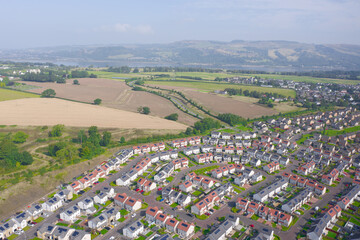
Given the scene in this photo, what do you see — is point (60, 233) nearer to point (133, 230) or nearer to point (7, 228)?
point (7, 228)

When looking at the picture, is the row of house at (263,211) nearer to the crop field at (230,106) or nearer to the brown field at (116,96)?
the brown field at (116,96)

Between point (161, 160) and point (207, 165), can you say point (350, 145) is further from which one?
point (161, 160)

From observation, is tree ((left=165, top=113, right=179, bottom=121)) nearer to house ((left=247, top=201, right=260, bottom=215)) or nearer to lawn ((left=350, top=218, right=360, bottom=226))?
house ((left=247, top=201, right=260, bottom=215))

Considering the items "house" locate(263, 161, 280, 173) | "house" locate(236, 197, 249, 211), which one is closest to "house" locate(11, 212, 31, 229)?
"house" locate(236, 197, 249, 211)

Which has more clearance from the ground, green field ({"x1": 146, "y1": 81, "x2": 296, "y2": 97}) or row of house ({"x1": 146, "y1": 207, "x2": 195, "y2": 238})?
green field ({"x1": 146, "y1": 81, "x2": 296, "y2": 97})

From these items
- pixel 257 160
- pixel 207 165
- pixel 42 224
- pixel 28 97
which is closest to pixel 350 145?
pixel 257 160

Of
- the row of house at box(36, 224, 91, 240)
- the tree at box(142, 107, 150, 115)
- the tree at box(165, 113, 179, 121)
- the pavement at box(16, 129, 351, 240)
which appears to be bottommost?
the pavement at box(16, 129, 351, 240)
